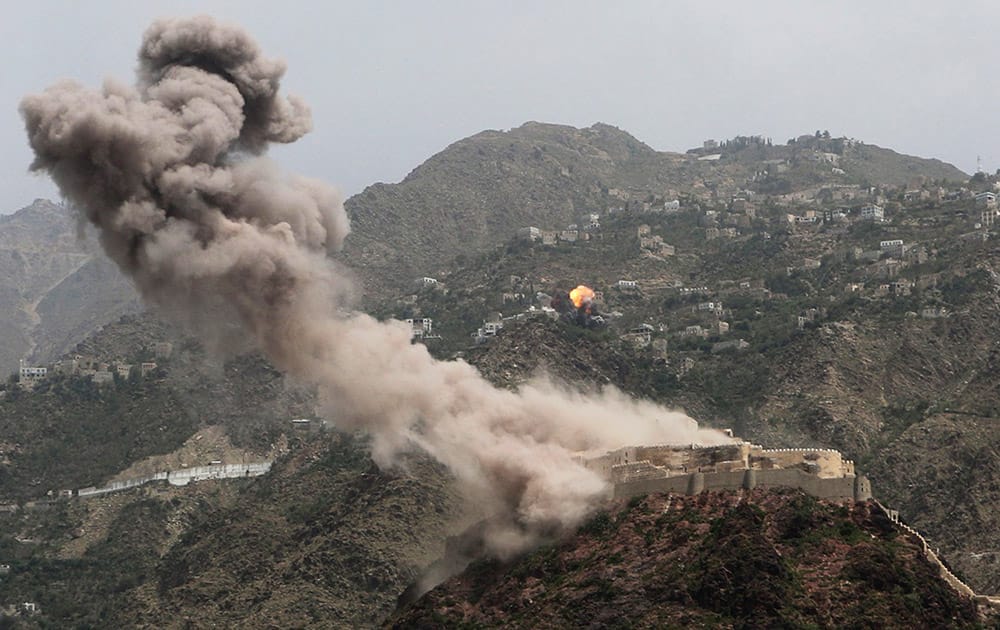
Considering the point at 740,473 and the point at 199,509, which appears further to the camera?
the point at 199,509

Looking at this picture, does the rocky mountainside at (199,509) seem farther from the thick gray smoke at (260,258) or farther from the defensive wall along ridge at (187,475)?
the thick gray smoke at (260,258)

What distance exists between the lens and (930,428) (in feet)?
439

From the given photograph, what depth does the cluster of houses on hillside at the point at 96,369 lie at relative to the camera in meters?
184

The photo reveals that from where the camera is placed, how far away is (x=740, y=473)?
98375 millimetres

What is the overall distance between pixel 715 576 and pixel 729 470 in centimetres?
1104

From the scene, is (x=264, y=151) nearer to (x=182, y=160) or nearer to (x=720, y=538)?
(x=182, y=160)

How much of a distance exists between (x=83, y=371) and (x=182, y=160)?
3743 inches

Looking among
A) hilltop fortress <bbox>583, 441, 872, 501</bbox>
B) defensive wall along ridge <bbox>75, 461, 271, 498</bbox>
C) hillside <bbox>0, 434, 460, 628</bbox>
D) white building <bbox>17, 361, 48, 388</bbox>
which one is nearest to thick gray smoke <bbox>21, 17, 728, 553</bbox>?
hilltop fortress <bbox>583, 441, 872, 501</bbox>

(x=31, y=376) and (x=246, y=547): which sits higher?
(x=31, y=376)

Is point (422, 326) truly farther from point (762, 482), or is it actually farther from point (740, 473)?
point (762, 482)

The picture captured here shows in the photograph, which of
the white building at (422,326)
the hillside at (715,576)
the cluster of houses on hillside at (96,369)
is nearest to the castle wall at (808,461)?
the hillside at (715,576)

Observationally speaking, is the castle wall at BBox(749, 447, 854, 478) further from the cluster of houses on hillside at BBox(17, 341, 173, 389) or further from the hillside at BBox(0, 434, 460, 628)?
the cluster of houses on hillside at BBox(17, 341, 173, 389)

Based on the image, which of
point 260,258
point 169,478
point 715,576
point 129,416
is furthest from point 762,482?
point 129,416

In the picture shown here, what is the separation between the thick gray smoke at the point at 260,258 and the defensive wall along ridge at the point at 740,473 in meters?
2.10
